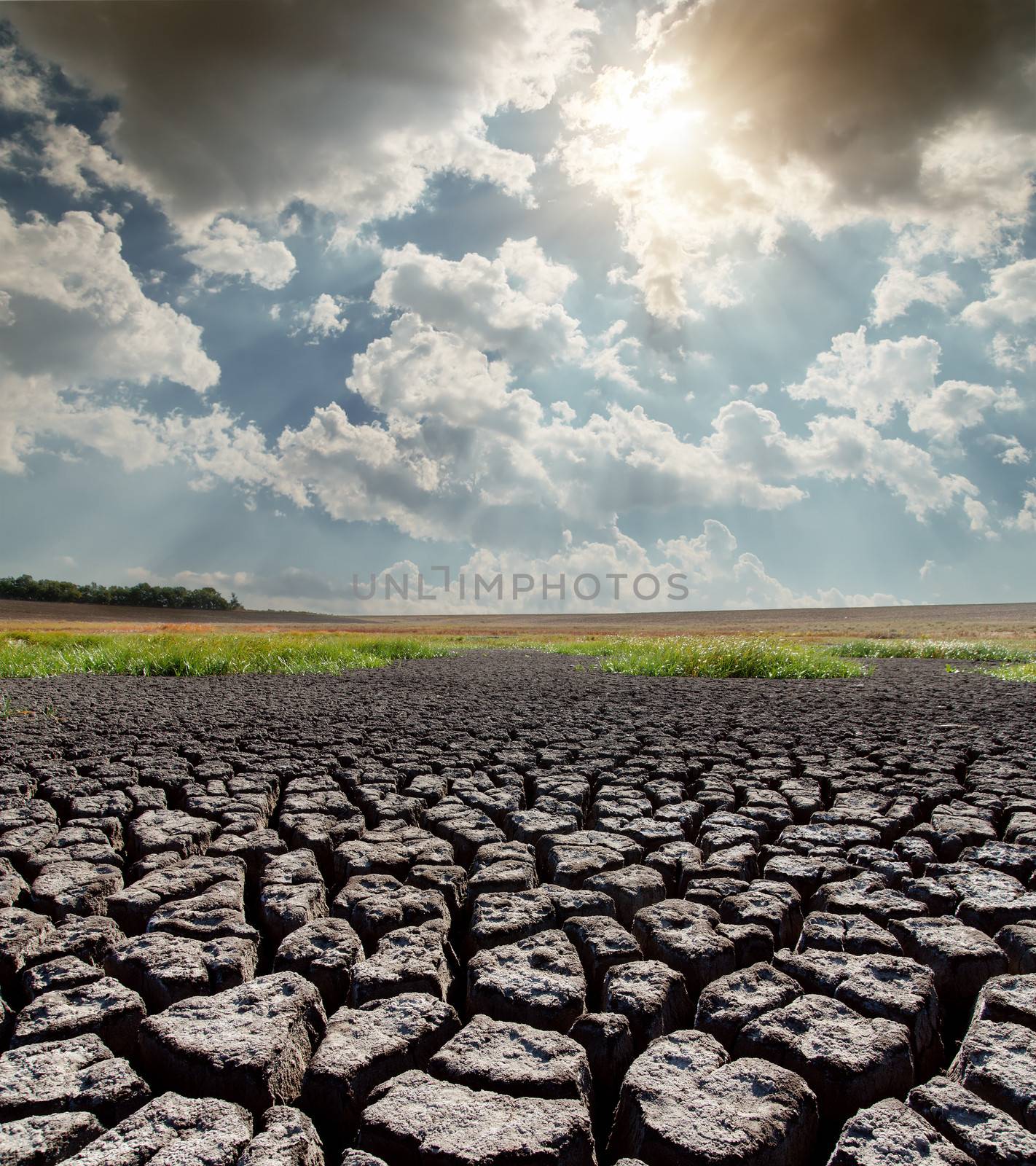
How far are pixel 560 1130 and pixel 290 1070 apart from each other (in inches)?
23.2

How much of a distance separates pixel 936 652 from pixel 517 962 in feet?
69.6

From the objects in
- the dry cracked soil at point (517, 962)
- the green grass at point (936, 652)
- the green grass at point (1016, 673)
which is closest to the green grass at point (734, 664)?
the green grass at point (1016, 673)

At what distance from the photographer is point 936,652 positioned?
775 inches

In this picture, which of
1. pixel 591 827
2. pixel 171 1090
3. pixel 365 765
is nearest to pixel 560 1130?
pixel 171 1090

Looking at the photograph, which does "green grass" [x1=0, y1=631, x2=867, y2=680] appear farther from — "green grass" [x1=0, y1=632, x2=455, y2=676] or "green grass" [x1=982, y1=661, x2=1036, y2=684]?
"green grass" [x1=982, y1=661, x2=1036, y2=684]

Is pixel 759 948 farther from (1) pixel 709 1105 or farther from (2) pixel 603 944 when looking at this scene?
(1) pixel 709 1105

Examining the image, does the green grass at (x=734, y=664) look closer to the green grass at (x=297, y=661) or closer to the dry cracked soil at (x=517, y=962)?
the green grass at (x=297, y=661)

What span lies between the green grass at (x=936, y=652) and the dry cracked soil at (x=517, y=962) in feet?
54.1

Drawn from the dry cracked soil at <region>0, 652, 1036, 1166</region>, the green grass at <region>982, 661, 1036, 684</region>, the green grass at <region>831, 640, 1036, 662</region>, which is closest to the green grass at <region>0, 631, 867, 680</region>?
the green grass at <region>982, 661, 1036, 684</region>

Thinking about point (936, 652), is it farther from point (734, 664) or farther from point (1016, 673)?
point (734, 664)

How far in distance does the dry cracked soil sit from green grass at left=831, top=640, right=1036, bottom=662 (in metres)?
16.5

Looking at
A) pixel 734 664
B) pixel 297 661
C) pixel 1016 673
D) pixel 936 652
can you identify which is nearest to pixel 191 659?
pixel 297 661

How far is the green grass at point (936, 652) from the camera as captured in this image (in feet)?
60.5

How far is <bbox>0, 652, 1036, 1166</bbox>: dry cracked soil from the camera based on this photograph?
4.32ft
